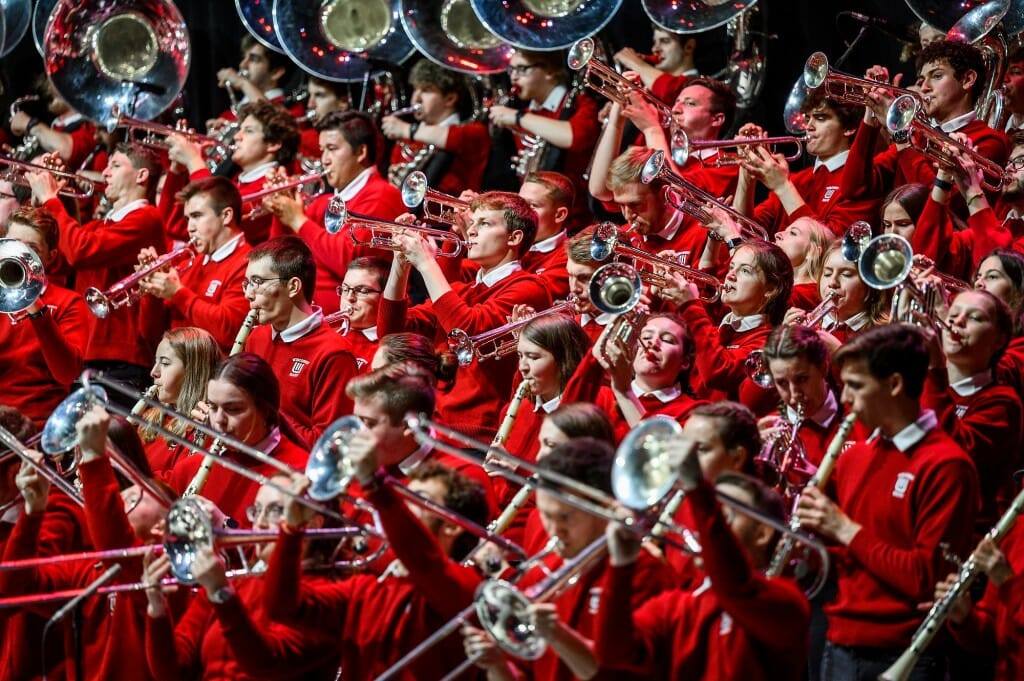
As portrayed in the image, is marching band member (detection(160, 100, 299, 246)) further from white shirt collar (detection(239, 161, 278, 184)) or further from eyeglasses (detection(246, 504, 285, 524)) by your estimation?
eyeglasses (detection(246, 504, 285, 524))

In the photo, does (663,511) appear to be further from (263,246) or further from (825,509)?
(263,246)

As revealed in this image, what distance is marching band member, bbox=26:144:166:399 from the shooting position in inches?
280

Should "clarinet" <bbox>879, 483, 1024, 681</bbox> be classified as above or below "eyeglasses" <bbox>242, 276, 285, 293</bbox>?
below

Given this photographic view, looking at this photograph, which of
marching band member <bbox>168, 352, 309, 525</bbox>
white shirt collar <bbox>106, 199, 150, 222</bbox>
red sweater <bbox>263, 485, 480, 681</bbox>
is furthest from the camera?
white shirt collar <bbox>106, 199, 150, 222</bbox>

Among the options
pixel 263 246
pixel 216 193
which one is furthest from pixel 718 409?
pixel 216 193

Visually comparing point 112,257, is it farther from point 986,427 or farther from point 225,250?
point 986,427

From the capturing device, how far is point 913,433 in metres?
4.13

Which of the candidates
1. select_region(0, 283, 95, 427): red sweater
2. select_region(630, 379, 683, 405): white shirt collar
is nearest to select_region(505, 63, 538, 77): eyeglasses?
select_region(0, 283, 95, 427): red sweater

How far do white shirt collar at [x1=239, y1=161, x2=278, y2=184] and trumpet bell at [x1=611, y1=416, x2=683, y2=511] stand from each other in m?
4.74

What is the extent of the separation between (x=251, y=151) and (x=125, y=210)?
0.73 meters

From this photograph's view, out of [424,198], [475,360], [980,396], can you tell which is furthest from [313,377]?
[980,396]

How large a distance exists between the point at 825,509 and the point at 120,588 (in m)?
1.79

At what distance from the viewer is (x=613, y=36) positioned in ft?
27.4

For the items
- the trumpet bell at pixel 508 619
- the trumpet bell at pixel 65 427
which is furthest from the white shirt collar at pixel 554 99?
the trumpet bell at pixel 508 619
